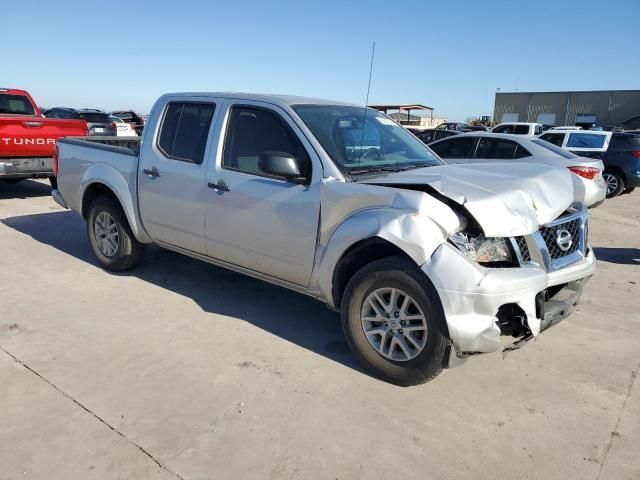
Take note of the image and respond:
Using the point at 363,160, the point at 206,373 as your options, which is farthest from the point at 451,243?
the point at 206,373

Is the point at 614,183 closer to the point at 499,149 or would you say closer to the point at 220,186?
the point at 499,149

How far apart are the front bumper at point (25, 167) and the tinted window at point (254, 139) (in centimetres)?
615

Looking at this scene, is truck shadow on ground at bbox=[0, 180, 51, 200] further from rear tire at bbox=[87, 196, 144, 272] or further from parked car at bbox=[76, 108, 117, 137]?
rear tire at bbox=[87, 196, 144, 272]

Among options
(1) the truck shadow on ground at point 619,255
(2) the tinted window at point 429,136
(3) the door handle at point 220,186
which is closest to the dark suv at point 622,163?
(2) the tinted window at point 429,136

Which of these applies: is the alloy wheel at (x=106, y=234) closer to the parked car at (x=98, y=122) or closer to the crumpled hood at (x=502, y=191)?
the crumpled hood at (x=502, y=191)

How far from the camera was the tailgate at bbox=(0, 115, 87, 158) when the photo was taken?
28.1 feet

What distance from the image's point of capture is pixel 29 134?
28.9 feet

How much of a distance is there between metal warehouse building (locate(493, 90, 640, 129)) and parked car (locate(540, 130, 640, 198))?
1554 inches

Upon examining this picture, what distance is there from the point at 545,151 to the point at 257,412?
7532 mm

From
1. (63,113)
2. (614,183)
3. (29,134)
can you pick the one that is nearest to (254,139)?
(29,134)

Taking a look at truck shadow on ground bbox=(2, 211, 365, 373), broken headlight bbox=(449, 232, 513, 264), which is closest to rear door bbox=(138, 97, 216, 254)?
truck shadow on ground bbox=(2, 211, 365, 373)

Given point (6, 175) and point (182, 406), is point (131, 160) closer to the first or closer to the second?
point (182, 406)

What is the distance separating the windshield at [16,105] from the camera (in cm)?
1104

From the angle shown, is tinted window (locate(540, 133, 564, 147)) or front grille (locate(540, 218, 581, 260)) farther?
tinted window (locate(540, 133, 564, 147))
